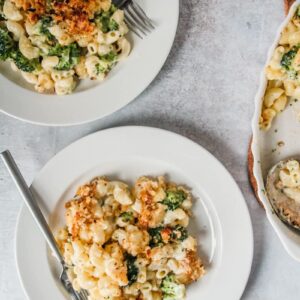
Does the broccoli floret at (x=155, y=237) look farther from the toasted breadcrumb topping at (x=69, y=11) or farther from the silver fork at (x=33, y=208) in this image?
the toasted breadcrumb topping at (x=69, y=11)

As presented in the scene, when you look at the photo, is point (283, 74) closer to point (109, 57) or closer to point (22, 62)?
point (109, 57)

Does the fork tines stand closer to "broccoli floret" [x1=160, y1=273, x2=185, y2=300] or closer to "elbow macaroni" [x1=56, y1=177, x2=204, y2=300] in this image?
"elbow macaroni" [x1=56, y1=177, x2=204, y2=300]

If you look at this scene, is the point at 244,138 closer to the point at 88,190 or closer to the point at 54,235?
the point at 88,190

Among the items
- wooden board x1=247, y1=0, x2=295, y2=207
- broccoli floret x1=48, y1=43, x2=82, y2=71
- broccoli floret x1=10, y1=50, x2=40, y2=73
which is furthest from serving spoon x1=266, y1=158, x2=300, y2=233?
broccoli floret x1=10, y1=50, x2=40, y2=73

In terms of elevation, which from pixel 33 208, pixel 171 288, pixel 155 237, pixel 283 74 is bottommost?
pixel 171 288

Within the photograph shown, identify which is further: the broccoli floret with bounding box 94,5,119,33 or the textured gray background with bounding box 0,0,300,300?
the textured gray background with bounding box 0,0,300,300

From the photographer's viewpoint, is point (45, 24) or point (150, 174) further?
point (150, 174)

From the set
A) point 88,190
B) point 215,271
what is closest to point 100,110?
point 88,190

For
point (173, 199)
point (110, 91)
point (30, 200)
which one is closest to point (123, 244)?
point (173, 199)
